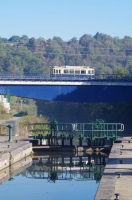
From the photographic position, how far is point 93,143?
49.4 meters

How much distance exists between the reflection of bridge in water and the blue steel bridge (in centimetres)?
3463

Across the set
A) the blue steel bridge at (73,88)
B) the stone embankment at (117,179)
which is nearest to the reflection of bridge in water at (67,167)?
the stone embankment at (117,179)

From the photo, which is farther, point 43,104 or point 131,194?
point 43,104

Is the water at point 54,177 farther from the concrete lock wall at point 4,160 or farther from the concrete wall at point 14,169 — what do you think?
the concrete lock wall at point 4,160

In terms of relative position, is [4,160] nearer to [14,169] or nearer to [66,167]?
[14,169]

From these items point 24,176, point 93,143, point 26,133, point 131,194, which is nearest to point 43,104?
point 26,133

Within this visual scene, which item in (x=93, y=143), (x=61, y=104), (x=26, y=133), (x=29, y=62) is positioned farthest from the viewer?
(x=29, y=62)

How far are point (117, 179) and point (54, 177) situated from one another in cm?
775

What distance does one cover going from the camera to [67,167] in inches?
1569

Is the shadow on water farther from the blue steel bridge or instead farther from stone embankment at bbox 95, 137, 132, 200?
the blue steel bridge

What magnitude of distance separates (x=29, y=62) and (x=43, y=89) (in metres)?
100

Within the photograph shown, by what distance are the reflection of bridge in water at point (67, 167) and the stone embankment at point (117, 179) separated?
4.29 ft

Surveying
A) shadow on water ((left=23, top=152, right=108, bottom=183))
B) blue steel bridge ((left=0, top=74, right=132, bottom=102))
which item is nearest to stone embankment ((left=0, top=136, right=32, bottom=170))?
shadow on water ((left=23, top=152, right=108, bottom=183))

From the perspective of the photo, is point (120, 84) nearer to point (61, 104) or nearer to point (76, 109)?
point (76, 109)
